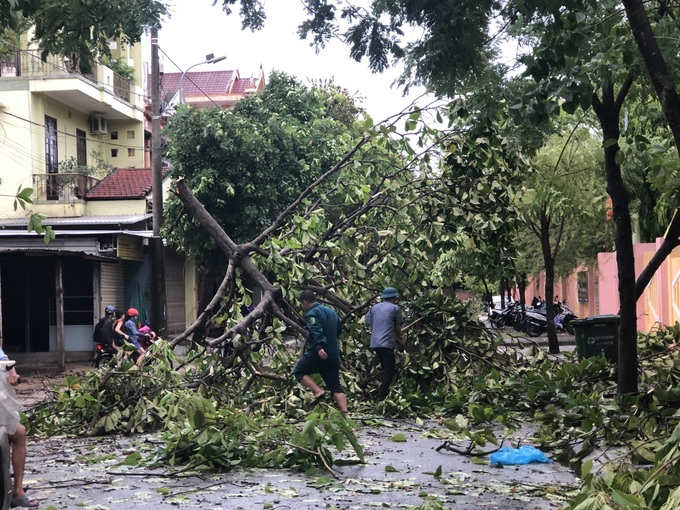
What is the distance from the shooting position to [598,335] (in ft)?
45.3

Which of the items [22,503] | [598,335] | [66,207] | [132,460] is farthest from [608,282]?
[22,503]

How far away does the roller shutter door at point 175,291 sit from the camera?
111 feet

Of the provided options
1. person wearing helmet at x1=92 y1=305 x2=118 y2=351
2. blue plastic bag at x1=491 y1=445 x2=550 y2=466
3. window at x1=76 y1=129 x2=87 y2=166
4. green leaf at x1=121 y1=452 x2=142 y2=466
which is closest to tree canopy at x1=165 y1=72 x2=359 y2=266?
window at x1=76 y1=129 x2=87 y2=166

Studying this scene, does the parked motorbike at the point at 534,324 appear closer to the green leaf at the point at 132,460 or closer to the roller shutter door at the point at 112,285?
the roller shutter door at the point at 112,285

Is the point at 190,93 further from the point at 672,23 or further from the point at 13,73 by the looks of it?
the point at 672,23

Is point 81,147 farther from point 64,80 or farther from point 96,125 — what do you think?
point 64,80

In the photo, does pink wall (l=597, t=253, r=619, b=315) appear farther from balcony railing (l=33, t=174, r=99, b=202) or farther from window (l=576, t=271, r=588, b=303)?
balcony railing (l=33, t=174, r=99, b=202)

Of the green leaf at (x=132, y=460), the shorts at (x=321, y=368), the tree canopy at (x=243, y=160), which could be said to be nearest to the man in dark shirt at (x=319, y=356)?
the shorts at (x=321, y=368)

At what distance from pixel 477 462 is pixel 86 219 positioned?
71.4 feet

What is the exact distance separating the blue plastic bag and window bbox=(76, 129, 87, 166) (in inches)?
992

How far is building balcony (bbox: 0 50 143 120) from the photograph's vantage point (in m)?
27.8

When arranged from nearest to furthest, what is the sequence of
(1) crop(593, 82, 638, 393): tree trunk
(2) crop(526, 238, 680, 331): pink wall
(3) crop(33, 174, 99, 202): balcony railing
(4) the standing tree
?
(1) crop(593, 82, 638, 393): tree trunk < (2) crop(526, 238, 680, 331): pink wall < (4) the standing tree < (3) crop(33, 174, 99, 202): balcony railing

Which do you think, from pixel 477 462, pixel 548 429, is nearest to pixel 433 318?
pixel 548 429

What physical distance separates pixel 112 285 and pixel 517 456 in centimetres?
2185
